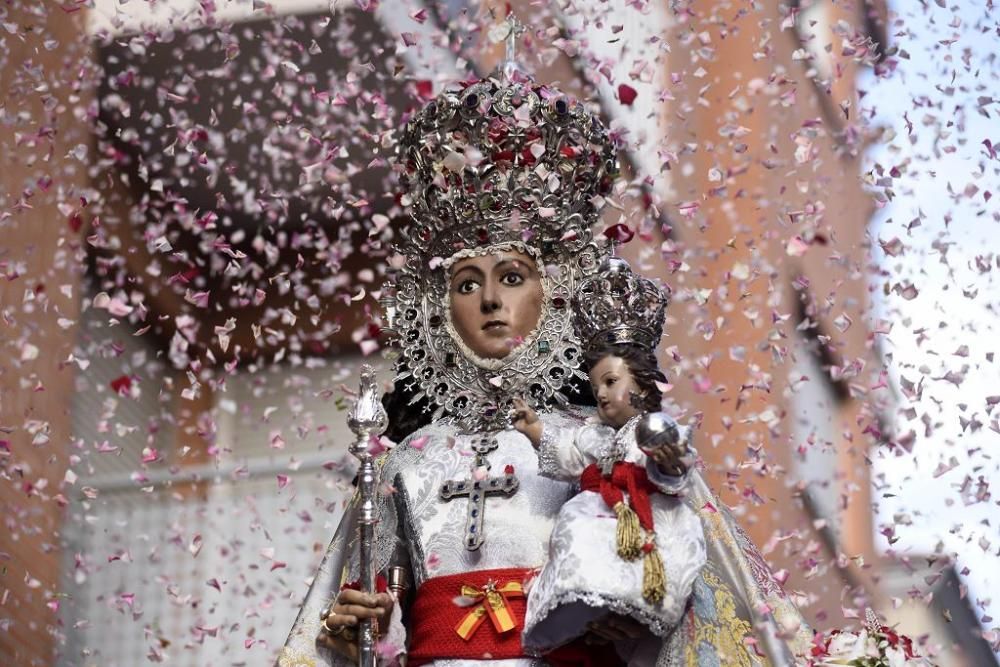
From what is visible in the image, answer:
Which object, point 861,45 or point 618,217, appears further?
point 618,217

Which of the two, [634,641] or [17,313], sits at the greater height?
[17,313]

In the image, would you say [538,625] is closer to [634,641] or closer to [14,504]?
[634,641]

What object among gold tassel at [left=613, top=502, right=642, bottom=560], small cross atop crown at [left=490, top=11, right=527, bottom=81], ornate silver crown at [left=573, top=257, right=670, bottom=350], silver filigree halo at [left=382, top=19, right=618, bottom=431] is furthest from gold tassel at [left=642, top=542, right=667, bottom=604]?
small cross atop crown at [left=490, top=11, right=527, bottom=81]

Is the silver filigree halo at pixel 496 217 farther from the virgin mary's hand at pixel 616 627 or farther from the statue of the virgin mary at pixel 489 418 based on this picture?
the virgin mary's hand at pixel 616 627

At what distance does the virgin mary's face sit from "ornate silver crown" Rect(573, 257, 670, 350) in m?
0.25

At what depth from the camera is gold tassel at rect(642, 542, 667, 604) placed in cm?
410

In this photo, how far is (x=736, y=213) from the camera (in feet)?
26.2

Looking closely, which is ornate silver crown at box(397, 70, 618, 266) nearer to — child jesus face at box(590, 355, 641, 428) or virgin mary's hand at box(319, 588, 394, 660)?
A: child jesus face at box(590, 355, 641, 428)

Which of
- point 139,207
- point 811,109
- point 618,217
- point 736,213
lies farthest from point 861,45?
point 139,207

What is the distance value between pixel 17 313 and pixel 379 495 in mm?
2696

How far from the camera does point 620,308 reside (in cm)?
458

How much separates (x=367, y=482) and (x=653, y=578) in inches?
33.6

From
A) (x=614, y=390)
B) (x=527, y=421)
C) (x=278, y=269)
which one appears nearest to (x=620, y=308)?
(x=614, y=390)

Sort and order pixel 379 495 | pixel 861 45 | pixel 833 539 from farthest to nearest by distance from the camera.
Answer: pixel 833 539
pixel 861 45
pixel 379 495
